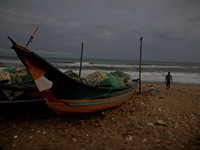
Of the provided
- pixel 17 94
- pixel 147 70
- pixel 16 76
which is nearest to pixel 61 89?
pixel 17 94

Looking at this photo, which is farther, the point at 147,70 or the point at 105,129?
the point at 147,70

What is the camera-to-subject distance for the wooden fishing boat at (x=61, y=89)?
149 inches

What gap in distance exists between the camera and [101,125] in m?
4.55

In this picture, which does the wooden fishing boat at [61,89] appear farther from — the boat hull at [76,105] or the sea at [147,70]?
the sea at [147,70]

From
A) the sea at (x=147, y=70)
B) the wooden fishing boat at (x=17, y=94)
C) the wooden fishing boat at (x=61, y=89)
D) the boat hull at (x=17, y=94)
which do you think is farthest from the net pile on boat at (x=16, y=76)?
the sea at (x=147, y=70)

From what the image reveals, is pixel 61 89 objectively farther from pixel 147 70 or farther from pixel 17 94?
pixel 147 70

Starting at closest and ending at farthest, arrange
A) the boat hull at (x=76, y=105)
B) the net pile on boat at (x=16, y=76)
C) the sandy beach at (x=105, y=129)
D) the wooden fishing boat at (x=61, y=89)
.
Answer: the sandy beach at (x=105, y=129) → the wooden fishing boat at (x=61, y=89) → the boat hull at (x=76, y=105) → the net pile on boat at (x=16, y=76)

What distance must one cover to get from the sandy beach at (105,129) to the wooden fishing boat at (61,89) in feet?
1.94

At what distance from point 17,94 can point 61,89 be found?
174 centimetres

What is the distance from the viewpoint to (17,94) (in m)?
4.71

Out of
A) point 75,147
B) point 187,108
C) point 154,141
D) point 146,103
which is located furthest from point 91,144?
point 187,108

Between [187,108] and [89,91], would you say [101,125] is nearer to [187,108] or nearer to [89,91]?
[89,91]

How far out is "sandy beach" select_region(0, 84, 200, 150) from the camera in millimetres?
3527

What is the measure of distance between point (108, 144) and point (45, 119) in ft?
8.85
